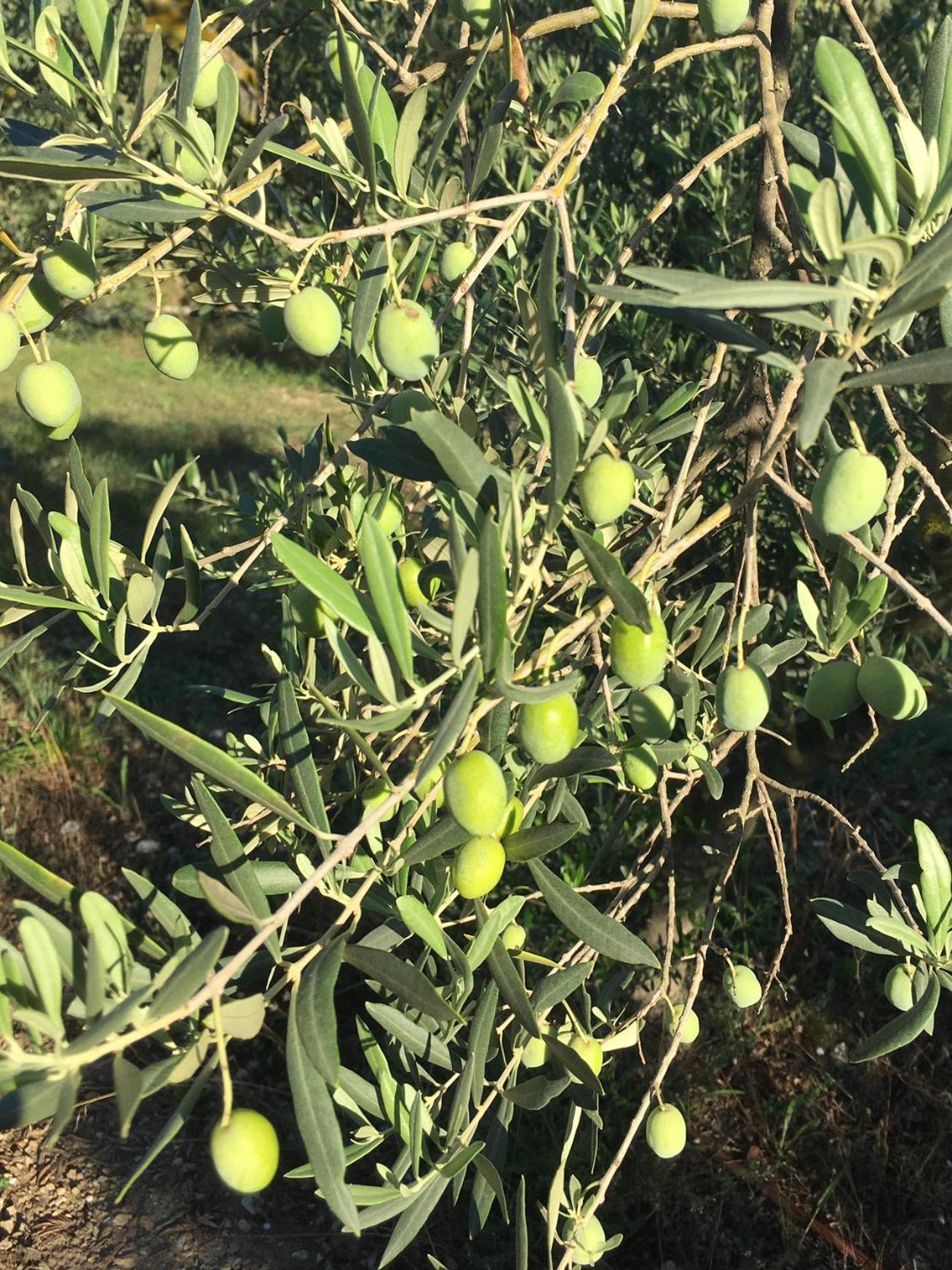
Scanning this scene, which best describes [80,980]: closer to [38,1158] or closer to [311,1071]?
[311,1071]

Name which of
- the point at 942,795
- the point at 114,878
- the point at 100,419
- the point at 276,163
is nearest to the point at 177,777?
the point at 114,878

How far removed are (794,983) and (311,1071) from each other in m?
2.07

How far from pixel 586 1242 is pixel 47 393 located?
3.37 feet

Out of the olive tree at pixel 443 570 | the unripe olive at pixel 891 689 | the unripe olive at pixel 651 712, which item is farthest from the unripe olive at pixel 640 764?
the unripe olive at pixel 891 689

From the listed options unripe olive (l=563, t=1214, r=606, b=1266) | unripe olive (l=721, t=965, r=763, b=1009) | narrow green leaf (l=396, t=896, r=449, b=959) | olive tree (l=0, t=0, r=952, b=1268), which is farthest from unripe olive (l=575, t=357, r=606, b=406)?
unripe olive (l=563, t=1214, r=606, b=1266)

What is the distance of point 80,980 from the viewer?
0.70m

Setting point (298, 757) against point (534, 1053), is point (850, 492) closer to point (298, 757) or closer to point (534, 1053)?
point (298, 757)

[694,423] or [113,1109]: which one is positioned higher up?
[694,423]

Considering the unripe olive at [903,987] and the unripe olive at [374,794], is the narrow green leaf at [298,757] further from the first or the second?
the unripe olive at [903,987]

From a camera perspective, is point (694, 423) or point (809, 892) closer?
point (694, 423)

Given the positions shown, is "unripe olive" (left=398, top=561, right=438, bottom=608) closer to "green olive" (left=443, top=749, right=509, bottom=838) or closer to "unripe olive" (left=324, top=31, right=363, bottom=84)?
"green olive" (left=443, top=749, right=509, bottom=838)

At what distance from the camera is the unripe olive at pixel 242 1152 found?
68 cm

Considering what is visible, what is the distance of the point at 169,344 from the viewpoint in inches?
39.7

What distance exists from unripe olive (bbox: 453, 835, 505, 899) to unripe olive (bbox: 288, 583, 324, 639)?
0.83 ft
